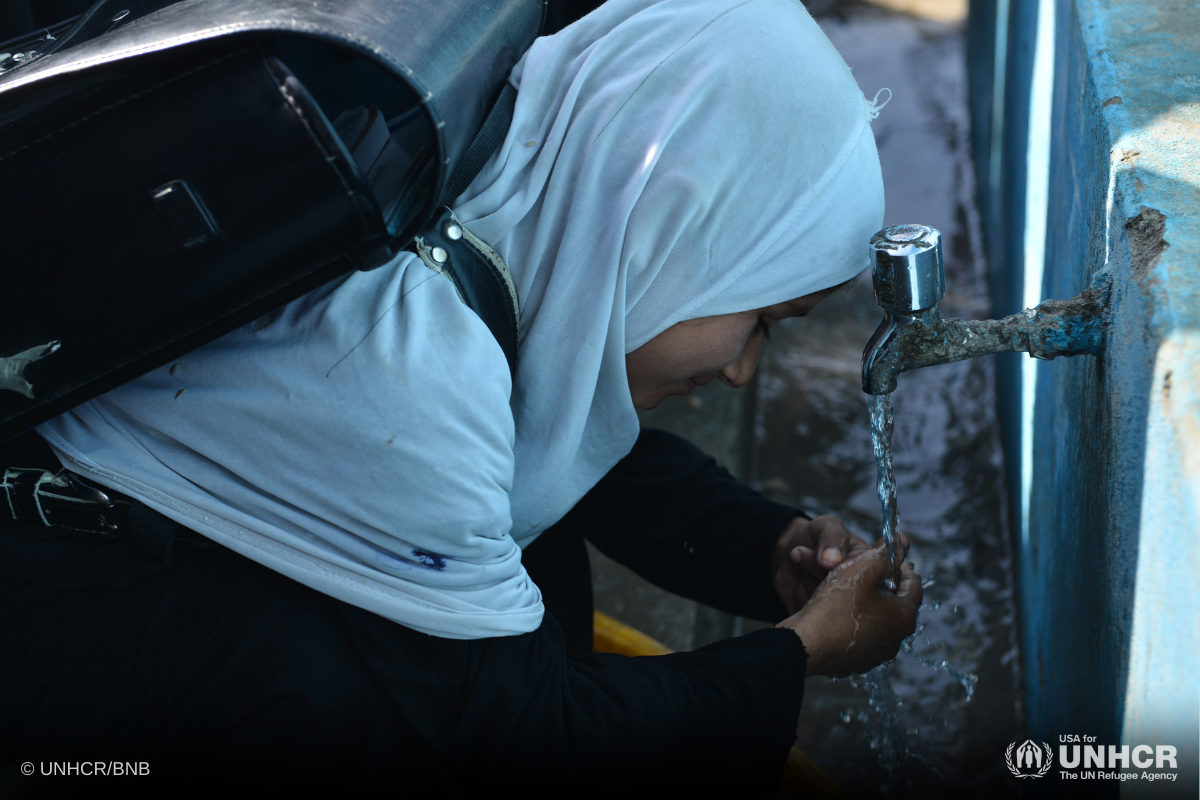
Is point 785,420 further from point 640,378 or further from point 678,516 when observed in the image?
point 640,378

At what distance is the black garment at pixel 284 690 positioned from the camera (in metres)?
1.22

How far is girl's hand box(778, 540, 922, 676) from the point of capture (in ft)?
4.96

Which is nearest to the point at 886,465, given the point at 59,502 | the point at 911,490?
the point at 59,502

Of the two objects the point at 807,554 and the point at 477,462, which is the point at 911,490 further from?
the point at 477,462

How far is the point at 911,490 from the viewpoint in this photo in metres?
3.25

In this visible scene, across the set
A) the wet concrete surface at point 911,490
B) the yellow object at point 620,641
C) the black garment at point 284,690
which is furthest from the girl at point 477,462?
the wet concrete surface at point 911,490

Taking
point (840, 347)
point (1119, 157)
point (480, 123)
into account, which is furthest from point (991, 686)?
point (480, 123)

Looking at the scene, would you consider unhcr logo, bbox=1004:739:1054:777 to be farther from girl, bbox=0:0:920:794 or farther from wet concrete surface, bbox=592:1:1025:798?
girl, bbox=0:0:920:794

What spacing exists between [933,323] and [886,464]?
0.31m

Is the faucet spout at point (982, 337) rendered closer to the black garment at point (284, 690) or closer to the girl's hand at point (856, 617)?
the girl's hand at point (856, 617)

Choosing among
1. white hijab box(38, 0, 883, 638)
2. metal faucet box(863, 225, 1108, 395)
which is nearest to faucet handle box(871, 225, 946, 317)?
metal faucet box(863, 225, 1108, 395)

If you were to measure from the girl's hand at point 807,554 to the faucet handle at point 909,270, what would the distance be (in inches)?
22.0

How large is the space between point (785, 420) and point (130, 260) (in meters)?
2.84

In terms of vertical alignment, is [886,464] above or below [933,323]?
below
